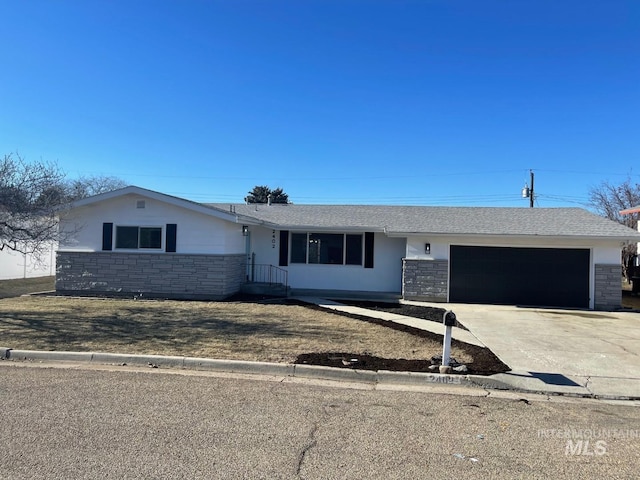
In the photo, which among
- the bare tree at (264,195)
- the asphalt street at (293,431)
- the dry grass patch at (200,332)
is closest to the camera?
the asphalt street at (293,431)

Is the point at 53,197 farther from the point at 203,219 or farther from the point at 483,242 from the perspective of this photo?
the point at 483,242

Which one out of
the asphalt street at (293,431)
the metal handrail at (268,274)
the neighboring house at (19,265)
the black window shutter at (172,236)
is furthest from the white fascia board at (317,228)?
the asphalt street at (293,431)

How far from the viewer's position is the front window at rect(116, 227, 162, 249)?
613 inches

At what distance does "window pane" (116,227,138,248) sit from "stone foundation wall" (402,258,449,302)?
368 inches

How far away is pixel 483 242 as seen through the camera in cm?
1588

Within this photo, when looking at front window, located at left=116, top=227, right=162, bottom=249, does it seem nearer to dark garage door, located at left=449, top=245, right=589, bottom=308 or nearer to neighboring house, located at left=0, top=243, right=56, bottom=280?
neighboring house, located at left=0, top=243, right=56, bottom=280

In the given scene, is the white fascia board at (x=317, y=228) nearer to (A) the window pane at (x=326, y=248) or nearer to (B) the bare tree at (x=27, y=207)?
(A) the window pane at (x=326, y=248)

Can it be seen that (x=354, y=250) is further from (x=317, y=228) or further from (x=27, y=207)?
(x=27, y=207)

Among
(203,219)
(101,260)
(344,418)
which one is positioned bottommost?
(344,418)

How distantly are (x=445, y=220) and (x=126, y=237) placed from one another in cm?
1153

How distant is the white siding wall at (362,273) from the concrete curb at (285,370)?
10.6 m

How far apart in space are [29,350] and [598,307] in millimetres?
15958

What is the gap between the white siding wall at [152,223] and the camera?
1520 centimetres

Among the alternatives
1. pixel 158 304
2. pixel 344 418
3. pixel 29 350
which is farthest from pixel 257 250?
pixel 344 418
